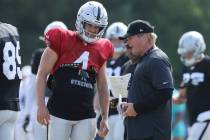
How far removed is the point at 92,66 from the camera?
29.9ft

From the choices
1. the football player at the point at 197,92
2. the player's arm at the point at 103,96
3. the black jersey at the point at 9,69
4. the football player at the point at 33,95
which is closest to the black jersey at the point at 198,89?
the football player at the point at 197,92

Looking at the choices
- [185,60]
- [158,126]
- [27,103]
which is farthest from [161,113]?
[27,103]

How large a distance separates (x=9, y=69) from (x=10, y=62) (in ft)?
0.25

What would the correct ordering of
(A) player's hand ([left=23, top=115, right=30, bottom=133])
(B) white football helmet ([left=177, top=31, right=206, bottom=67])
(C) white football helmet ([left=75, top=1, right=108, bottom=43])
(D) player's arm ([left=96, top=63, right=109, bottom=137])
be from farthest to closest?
1. (A) player's hand ([left=23, top=115, right=30, bottom=133])
2. (B) white football helmet ([left=177, top=31, right=206, bottom=67])
3. (D) player's arm ([left=96, top=63, right=109, bottom=137])
4. (C) white football helmet ([left=75, top=1, right=108, bottom=43])

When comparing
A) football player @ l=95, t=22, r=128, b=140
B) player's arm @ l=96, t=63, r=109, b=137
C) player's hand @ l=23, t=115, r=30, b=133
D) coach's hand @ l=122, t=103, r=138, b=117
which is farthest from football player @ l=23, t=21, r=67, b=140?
coach's hand @ l=122, t=103, r=138, b=117

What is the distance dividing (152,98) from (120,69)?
13.1 feet

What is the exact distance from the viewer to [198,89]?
11.9 meters

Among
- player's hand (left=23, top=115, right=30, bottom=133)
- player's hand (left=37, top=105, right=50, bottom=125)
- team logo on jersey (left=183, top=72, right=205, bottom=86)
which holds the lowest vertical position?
player's hand (left=23, top=115, right=30, bottom=133)

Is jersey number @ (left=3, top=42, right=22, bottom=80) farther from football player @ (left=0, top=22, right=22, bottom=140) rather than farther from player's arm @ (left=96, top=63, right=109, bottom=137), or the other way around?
player's arm @ (left=96, top=63, right=109, bottom=137)

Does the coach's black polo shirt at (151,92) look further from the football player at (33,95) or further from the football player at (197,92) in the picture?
the football player at (33,95)

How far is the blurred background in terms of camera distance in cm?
3450

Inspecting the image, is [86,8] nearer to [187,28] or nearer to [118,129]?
[118,129]

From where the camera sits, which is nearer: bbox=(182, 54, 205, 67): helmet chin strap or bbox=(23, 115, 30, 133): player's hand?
bbox=(182, 54, 205, 67): helmet chin strap

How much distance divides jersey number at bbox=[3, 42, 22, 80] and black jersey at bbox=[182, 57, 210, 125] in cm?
342
